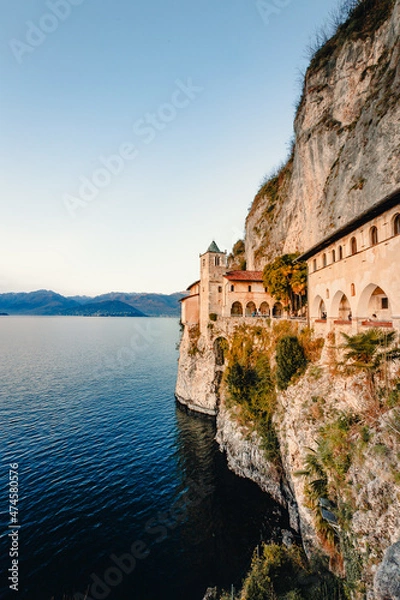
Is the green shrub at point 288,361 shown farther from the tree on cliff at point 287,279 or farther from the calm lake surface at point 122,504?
the tree on cliff at point 287,279

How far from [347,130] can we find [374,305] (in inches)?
950

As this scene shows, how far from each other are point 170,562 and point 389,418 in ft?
54.8

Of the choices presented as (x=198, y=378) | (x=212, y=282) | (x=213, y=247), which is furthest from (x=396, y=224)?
(x=198, y=378)

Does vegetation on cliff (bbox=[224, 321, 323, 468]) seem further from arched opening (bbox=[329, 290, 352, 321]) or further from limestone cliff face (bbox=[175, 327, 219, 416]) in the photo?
limestone cliff face (bbox=[175, 327, 219, 416])

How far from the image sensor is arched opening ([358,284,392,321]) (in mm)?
18062

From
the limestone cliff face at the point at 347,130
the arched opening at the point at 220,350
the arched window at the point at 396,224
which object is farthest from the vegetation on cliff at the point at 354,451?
the arched opening at the point at 220,350

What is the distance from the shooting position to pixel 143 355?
8925cm

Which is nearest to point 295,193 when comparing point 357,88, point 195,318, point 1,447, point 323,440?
point 357,88

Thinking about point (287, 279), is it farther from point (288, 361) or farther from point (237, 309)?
point (288, 361)

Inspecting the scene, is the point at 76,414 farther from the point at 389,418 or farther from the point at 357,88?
the point at 357,88

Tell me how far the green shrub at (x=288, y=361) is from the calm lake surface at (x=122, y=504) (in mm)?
10580

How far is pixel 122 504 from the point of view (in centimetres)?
2194

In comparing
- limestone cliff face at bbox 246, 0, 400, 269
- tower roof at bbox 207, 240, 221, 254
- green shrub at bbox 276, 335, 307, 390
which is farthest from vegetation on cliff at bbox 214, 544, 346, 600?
tower roof at bbox 207, 240, 221, 254

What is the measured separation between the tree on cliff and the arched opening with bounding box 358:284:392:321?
1764cm
